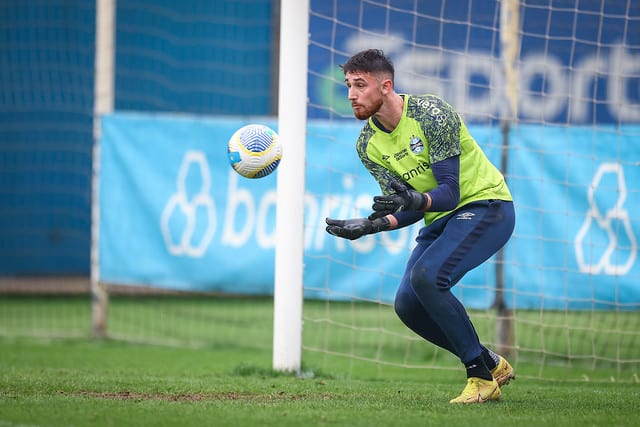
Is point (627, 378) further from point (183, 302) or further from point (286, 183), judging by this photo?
point (183, 302)

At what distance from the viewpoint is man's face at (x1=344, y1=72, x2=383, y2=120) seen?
613 centimetres

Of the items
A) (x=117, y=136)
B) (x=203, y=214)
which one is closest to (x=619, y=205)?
(x=203, y=214)

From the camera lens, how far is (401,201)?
5.80 meters

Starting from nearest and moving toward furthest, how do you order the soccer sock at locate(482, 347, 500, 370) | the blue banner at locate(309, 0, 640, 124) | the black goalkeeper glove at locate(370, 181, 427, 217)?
the black goalkeeper glove at locate(370, 181, 427, 217), the soccer sock at locate(482, 347, 500, 370), the blue banner at locate(309, 0, 640, 124)

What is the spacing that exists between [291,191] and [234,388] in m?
1.73

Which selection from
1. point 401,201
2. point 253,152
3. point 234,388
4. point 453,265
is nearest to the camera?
point 401,201

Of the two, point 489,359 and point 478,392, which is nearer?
point 478,392

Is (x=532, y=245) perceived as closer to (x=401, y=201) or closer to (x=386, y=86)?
(x=386, y=86)

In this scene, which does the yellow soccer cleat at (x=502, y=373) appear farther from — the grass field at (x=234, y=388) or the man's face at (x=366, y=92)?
the man's face at (x=366, y=92)

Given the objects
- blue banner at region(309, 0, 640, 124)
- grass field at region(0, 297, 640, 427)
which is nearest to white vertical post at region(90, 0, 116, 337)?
grass field at region(0, 297, 640, 427)

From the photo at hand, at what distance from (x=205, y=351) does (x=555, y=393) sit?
4169 millimetres

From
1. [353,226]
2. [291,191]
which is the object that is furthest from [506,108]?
[353,226]

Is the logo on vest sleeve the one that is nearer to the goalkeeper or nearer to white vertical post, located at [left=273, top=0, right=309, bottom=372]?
the goalkeeper

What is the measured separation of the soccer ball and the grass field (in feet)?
4.93
